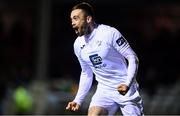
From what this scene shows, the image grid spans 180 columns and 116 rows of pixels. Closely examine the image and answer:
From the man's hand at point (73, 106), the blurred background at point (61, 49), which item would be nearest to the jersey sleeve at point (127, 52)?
the man's hand at point (73, 106)

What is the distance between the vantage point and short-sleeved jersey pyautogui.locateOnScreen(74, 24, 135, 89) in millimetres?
8938

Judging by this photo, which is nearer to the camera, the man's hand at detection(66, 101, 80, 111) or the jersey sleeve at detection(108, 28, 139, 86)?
the jersey sleeve at detection(108, 28, 139, 86)

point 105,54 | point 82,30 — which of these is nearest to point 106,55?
point 105,54

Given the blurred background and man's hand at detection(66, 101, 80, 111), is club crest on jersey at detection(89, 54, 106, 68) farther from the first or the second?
the blurred background

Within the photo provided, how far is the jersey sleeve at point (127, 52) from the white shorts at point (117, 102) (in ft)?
1.58

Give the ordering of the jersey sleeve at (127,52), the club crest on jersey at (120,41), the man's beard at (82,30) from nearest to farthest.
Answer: the jersey sleeve at (127,52) → the club crest on jersey at (120,41) → the man's beard at (82,30)

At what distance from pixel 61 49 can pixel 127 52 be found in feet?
39.3

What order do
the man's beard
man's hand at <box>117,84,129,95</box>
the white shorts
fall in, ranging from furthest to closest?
the white shorts < the man's beard < man's hand at <box>117,84,129,95</box>

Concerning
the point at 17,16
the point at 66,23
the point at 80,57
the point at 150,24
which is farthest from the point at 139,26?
the point at 80,57

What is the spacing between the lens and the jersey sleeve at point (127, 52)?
28.6 ft

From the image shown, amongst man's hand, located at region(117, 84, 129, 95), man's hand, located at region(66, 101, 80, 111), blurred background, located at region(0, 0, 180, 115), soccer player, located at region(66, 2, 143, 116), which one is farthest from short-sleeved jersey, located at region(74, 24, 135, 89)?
blurred background, located at region(0, 0, 180, 115)

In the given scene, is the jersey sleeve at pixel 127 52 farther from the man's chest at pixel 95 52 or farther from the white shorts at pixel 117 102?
the white shorts at pixel 117 102

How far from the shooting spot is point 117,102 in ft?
30.2

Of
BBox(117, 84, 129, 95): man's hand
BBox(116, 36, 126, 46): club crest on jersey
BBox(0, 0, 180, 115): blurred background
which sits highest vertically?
BBox(116, 36, 126, 46): club crest on jersey
